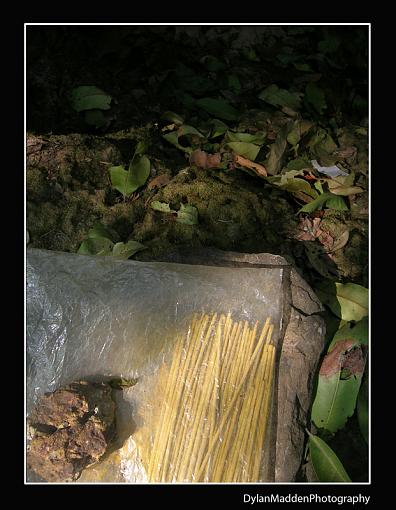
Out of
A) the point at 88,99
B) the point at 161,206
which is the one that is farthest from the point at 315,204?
the point at 88,99

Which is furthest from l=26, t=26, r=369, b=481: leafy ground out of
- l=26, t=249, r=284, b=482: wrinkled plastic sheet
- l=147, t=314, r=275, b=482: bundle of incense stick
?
l=147, t=314, r=275, b=482: bundle of incense stick

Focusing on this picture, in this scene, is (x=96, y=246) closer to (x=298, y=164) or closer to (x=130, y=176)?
(x=130, y=176)

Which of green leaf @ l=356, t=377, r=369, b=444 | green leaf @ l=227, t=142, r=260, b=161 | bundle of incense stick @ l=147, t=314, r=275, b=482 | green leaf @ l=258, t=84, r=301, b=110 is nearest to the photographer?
bundle of incense stick @ l=147, t=314, r=275, b=482

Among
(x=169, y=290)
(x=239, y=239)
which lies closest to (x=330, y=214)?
(x=239, y=239)

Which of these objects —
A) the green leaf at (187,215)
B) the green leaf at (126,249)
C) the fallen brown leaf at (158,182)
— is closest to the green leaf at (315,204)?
the green leaf at (187,215)

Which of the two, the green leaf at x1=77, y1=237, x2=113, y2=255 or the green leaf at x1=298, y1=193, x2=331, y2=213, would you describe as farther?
the green leaf at x1=298, y1=193, x2=331, y2=213

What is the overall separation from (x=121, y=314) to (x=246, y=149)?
86cm

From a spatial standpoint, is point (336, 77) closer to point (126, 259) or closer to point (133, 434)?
point (126, 259)

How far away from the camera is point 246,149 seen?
2086 millimetres

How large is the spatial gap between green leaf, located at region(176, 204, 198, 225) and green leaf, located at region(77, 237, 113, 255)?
0.84 ft

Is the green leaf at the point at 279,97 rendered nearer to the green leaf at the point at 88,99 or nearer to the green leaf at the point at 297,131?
the green leaf at the point at 297,131

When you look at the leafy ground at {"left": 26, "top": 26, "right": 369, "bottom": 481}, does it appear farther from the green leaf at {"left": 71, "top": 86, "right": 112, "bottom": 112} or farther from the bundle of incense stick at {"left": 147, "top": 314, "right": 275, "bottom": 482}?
the bundle of incense stick at {"left": 147, "top": 314, "right": 275, "bottom": 482}

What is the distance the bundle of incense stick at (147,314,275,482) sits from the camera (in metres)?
Result: 1.47
